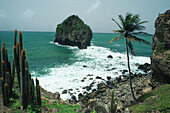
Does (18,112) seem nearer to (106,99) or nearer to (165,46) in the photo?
(106,99)

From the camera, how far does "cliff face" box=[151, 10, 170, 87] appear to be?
1449cm

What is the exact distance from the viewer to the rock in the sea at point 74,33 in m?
65.0

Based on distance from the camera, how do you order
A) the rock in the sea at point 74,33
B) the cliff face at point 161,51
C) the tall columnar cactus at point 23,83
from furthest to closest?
the rock in the sea at point 74,33
the cliff face at point 161,51
the tall columnar cactus at point 23,83

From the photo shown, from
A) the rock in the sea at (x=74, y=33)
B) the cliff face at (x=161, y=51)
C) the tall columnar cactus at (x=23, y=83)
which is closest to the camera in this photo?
the tall columnar cactus at (x=23, y=83)

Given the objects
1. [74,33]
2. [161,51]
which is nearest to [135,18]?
[161,51]

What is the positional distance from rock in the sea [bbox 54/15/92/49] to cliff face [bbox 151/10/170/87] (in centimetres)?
4720

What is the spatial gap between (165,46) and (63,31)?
210 ft

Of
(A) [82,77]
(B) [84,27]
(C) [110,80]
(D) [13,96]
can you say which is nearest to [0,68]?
(D) [13,96]

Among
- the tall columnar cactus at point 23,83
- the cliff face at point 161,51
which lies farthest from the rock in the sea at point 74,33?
the tall columnar cactus at point 23,83

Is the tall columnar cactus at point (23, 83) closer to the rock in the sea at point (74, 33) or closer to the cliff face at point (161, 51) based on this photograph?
the cliff face at point (161, 51)

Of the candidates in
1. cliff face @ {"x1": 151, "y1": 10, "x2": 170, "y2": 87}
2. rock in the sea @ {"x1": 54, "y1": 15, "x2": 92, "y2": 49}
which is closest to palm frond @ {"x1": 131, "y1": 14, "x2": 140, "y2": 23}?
cliff face @ {"x1": 151, "y1": 10, "x2": 170, "y2": 87}

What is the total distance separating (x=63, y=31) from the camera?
237 ft

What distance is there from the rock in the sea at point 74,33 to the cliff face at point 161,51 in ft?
155

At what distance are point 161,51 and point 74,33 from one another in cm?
5536
